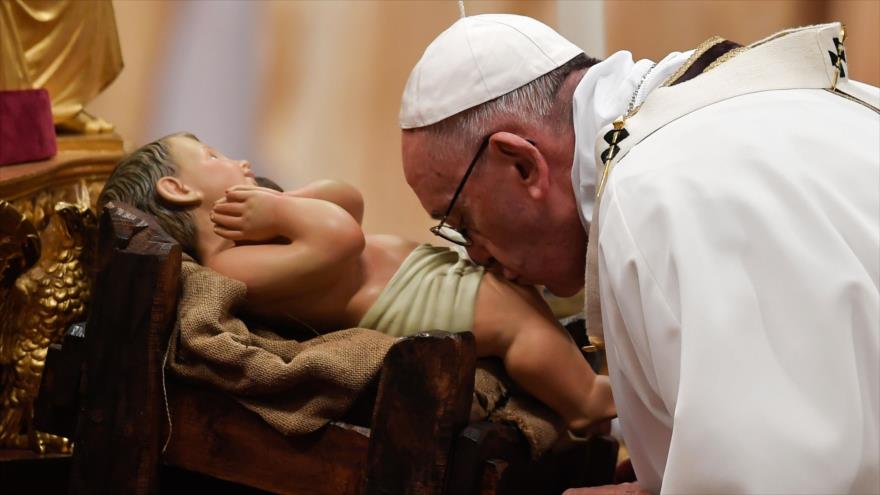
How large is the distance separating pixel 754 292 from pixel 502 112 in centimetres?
71

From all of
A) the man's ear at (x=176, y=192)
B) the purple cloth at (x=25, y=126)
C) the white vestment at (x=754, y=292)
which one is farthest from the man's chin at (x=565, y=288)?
the purple cloth at (x=25, y=126)

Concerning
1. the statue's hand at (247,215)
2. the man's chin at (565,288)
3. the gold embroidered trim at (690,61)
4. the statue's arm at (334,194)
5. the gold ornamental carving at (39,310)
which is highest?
the gold embroidered trim at (690,61)

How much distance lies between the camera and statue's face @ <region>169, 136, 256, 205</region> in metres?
2.34

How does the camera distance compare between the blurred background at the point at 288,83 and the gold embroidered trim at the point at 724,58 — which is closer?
the gold embroidered trim at the point at 724,58

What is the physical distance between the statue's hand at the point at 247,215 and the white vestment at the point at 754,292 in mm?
888

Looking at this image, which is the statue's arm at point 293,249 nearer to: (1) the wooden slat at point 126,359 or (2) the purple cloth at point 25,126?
(1) the wooden slat at point 126,359

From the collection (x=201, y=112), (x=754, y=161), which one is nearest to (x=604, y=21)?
(x=201, y=112)

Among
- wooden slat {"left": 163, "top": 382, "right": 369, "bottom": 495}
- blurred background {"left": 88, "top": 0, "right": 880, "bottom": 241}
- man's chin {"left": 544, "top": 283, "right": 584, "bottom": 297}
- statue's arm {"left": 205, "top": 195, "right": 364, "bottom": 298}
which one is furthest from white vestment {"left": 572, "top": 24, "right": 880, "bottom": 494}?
blurred background {"left": 88, "top": 0, "right": 880, "bottom": 241}

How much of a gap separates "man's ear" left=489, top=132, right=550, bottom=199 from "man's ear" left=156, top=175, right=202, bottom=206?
73 centimetres

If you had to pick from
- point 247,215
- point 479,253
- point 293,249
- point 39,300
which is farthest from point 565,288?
point 39,300

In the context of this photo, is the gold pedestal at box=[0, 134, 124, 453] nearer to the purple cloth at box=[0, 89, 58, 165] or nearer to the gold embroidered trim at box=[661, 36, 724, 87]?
the purple cloth at box=[0, 89, 58, 165]

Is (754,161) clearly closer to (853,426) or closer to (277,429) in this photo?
(853,426)

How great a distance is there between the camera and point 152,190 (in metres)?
2.32

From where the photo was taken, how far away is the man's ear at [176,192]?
231 cm
